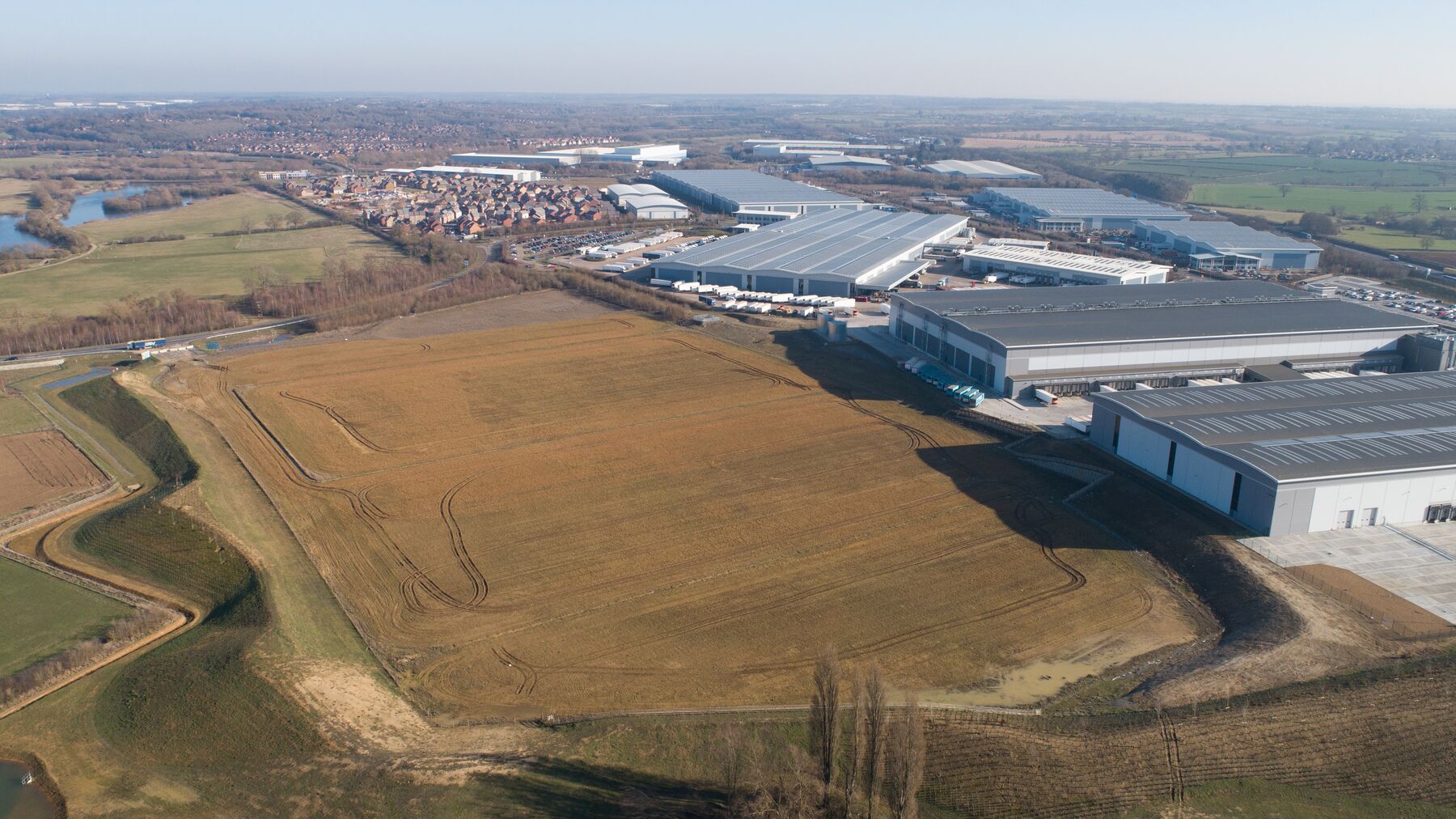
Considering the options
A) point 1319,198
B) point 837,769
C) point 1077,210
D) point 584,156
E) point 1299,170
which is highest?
point 584,156

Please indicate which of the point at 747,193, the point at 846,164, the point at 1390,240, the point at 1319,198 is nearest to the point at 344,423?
the point at 747,193

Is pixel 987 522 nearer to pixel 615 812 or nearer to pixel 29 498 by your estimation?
pixel 615 812

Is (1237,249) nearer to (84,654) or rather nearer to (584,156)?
(84,654)

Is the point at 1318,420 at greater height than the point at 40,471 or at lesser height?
greater

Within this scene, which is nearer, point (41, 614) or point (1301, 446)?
point (41, 614)

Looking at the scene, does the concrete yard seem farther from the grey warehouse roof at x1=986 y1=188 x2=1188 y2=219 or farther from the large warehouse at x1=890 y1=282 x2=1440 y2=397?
the grey warehouse roof at x1=986 y1=188 x2=1188 y2=219

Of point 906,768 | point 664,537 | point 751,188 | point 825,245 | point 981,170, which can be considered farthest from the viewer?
point 981,170

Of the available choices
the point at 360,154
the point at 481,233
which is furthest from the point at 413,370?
the point at 360,154

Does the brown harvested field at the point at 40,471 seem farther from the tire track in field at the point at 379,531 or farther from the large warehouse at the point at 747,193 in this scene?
the large warehouse at the point at 747,193
